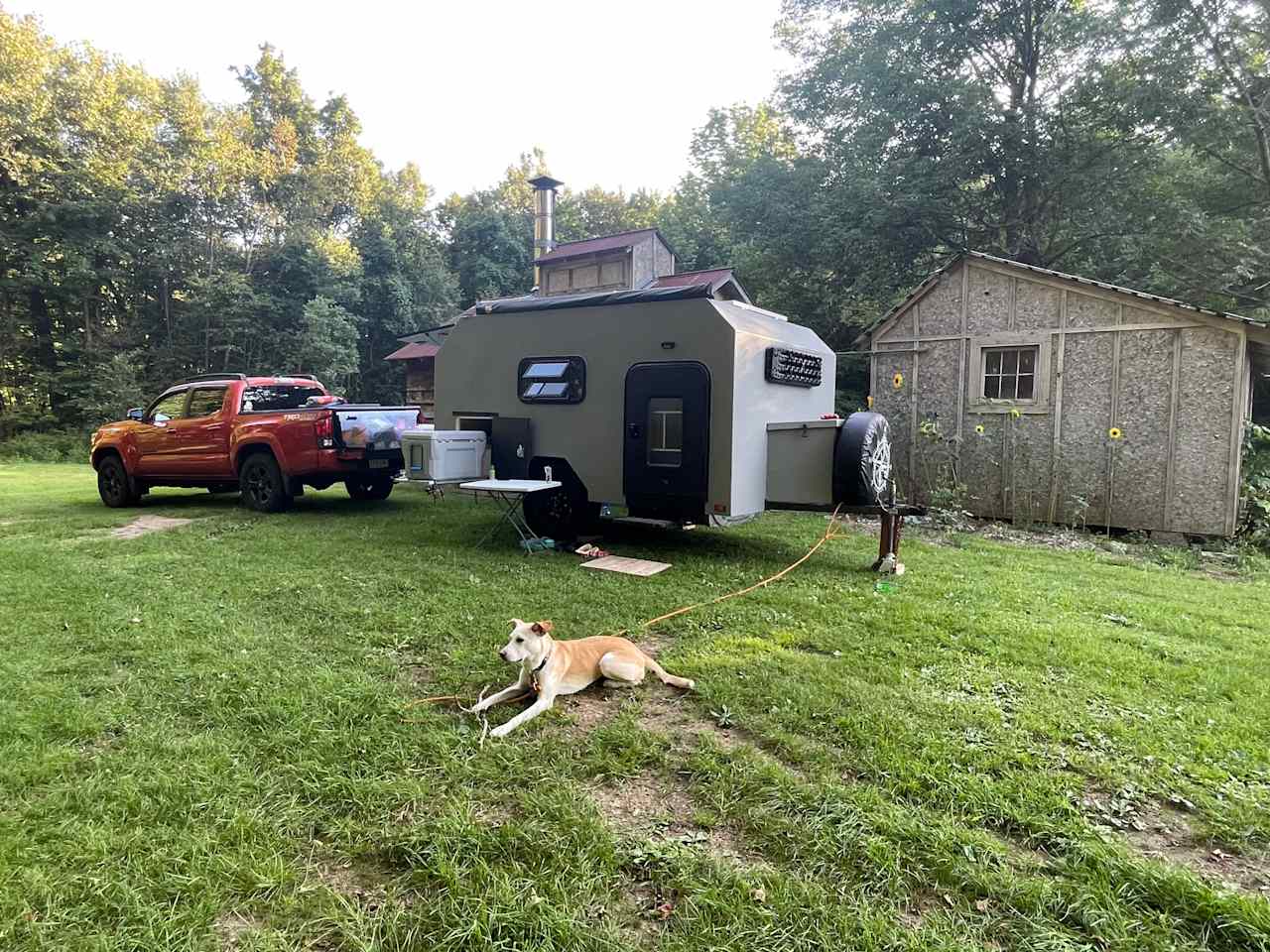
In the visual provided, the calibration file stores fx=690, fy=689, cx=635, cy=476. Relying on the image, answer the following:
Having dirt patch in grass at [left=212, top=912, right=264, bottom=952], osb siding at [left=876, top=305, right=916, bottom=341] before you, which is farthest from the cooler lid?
dirt patch in grass at [left=212, top=912, right=264, bottom=952]

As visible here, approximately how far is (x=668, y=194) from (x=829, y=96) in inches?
873

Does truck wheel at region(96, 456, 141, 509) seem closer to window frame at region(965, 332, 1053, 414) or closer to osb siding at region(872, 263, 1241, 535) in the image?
osb siding at region(872, 263, 1241, 535)

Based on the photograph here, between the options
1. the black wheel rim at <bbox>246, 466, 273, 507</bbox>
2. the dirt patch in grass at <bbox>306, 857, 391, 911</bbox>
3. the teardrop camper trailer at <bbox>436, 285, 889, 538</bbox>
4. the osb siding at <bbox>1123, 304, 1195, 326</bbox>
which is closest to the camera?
the dirt patch in grass at <bbox>306, 857, 391, 911</bbox>

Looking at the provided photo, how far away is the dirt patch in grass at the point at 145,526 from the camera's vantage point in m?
8.29

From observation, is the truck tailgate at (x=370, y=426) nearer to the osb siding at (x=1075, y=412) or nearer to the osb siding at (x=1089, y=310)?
the osb siding at (x=1075, y=412)

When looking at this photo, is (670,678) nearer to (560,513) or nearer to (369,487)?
(560,513)

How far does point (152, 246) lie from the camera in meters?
27.0

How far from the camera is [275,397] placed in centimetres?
1030

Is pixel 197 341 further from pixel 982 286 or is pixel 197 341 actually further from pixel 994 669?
pixel 994 669

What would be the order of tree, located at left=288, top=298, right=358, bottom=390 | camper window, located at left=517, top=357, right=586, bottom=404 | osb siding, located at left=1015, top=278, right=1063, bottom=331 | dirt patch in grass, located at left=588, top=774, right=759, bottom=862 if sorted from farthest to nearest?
tree, located at left=288, top=298, right=358, bottom=390, osb siding, located at left=1015, top=278, right=1063, bottom=331, camper window, located at left=517, top=357, right=586, bottom=404, dirt patch in grass, located at left=588, top=774, right=759, bottom=862

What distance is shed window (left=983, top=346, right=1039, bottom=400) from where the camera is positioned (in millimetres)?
10078

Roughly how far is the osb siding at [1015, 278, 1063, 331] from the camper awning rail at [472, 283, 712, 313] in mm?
5609

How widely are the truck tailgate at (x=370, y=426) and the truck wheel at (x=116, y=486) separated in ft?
13.3

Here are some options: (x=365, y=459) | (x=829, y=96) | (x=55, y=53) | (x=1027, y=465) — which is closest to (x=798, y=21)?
(x=829, y=96)
